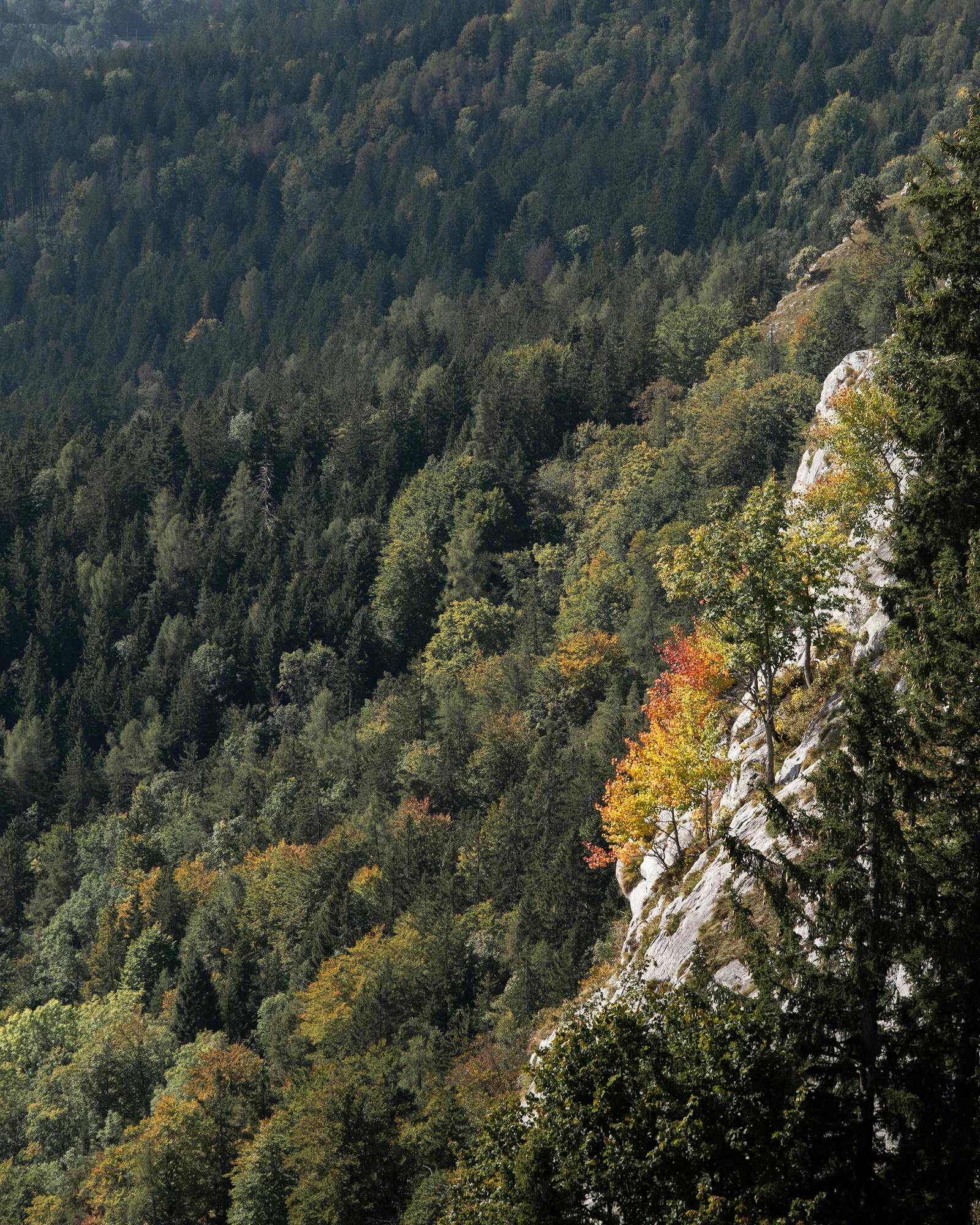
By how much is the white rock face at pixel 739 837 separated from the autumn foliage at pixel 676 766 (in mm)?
921

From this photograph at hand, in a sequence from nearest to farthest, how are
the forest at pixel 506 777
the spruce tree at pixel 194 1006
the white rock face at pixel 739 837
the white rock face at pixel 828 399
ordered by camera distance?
the forest at pixel 506 777
the white rock face at pixel 739 837
the white rock face at pixel 828 399
the spruce tree at pixel 194 1006

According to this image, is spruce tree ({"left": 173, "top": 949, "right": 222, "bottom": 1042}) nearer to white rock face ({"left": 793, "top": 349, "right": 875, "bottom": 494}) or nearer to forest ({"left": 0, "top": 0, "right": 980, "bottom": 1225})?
forest ({"left": 0, "top": 0, "right": 980, "bottom": 1225})

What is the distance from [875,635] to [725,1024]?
1865cm

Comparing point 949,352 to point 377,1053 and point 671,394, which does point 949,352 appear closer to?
point 377,1053

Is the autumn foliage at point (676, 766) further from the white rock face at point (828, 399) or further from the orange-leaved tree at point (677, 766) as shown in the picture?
the white rock face at point (828, 399)

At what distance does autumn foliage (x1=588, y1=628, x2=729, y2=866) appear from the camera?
150 ft

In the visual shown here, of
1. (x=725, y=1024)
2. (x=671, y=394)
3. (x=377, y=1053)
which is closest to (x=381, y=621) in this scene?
(x=671, y=394)

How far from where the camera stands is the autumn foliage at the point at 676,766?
4566 centimetres

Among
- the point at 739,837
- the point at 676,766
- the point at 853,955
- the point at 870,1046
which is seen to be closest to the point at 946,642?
the point at 853,955

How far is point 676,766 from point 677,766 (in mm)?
28

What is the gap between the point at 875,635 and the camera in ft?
136

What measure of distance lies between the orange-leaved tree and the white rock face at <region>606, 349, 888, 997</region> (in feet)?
2.75

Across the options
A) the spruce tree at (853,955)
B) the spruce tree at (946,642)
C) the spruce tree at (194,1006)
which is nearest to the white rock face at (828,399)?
the spruce tree at (946,642)

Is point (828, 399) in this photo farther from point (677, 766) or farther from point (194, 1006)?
point (194, 1006)
